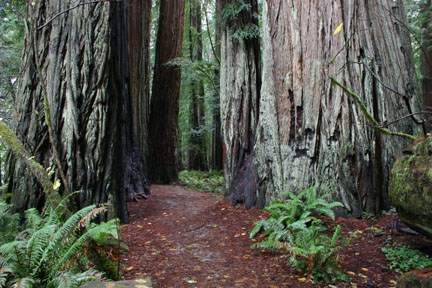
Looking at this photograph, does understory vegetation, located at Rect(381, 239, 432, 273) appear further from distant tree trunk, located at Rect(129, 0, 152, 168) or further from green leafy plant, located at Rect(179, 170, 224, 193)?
green leafy plant, located at Rect(179, 170, 224, 193)

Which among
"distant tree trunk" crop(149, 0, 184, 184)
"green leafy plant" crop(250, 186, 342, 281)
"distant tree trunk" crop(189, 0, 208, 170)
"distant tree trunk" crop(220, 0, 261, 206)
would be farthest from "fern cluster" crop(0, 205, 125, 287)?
"distant tree trunk" crop(189, 0, 208, 170)

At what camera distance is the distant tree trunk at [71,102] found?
552 cm

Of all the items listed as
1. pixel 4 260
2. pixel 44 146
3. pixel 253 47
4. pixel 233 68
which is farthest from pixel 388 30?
pixel 4 260

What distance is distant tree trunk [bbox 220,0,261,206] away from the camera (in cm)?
748

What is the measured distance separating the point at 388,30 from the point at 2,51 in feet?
27.5

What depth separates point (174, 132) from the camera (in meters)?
11.8

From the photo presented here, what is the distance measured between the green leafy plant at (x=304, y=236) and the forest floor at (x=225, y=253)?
0.17 meters

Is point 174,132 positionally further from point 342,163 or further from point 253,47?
point 342,163

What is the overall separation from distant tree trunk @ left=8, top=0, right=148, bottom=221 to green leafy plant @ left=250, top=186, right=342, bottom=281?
2.60 m

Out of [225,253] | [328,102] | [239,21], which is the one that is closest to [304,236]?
[225,253]

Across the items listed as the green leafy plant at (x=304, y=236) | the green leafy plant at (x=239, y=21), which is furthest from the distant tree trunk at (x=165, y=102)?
the green leafy plant at (x=304, y=236)

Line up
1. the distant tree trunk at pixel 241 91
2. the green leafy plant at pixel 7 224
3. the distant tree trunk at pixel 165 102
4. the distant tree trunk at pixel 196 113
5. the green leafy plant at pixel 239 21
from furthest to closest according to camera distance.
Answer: the distant tree trunk at pixel 196 113 < the distant tree trunk at pixel 165 102 < the distant tree trunk at pixel 241 91 < the green leafy plant at pixel 239 21 < the green leafy plant at pixel 7 224

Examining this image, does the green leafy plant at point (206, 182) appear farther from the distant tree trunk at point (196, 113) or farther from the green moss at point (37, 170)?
the green moss at point (37, 170)

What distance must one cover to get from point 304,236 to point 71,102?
390 cm
